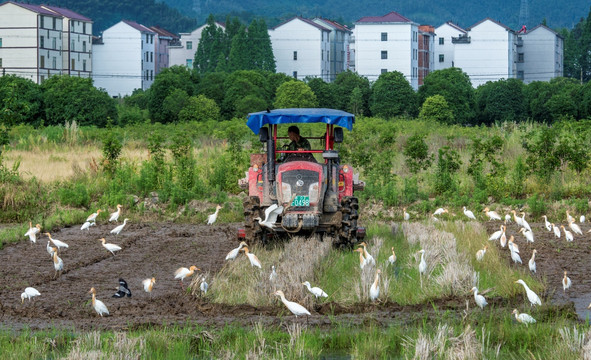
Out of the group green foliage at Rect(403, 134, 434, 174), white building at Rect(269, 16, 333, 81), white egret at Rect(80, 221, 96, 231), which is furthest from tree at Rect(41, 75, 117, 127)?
white building at Rect(269, 16, 333, 81)

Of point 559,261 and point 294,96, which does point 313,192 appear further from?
point 294,96

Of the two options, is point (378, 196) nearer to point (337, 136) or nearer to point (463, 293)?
point (337, 136)

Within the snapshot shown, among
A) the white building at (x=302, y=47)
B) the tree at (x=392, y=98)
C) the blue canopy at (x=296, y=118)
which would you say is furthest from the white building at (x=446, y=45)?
the blue canopy at (x=296, y=118)

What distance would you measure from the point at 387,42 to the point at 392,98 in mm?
41485

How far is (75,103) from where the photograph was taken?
62.1 meters

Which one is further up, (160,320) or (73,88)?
(73,88)

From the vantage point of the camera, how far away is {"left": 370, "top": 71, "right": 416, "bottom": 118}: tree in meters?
76.5

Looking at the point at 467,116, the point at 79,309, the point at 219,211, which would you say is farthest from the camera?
the point at 467,116

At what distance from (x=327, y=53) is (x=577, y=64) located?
107ft

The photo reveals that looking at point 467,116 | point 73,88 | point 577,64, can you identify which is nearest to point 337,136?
point 73,88

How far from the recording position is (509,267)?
1381cm

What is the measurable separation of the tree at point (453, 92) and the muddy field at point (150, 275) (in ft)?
193

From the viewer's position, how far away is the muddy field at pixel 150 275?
10.9 meters

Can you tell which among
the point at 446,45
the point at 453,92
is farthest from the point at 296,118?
the point at 446,45
